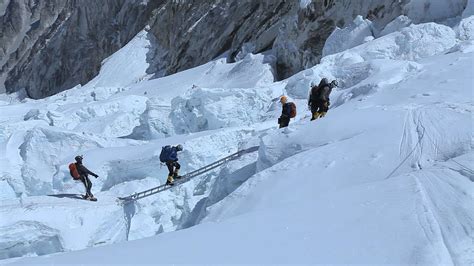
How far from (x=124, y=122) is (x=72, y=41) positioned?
31.3 meters

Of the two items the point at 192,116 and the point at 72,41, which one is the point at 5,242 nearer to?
the point at 192,116

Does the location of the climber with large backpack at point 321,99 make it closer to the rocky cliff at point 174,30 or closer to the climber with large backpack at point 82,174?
the climber with large backpack at point 82,174

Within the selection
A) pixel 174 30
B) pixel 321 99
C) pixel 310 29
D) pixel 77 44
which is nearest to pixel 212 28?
pixel 174 30

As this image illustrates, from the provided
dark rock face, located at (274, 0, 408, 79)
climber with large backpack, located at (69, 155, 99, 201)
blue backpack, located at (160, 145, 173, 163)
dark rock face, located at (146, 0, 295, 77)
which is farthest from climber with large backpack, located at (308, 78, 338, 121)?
dark rock face, located at (146, 0, 295, 77)

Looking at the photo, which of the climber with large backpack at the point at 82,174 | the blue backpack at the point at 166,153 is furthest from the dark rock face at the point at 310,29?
the climber with large backpack at the point at 82,174

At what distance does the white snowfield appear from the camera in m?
4.43

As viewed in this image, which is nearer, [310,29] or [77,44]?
[310,29]

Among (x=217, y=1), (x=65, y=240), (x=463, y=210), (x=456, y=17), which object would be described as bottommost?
(x=65, y=240)

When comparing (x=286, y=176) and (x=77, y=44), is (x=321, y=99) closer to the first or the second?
(x=286, y=176)

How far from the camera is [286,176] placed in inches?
281

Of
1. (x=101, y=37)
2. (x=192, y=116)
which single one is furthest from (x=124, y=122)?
(x=101, y=37)

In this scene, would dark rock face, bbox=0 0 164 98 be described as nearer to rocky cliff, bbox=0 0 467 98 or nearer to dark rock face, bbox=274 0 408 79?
rocky cliff, bbox=0 0 467 98

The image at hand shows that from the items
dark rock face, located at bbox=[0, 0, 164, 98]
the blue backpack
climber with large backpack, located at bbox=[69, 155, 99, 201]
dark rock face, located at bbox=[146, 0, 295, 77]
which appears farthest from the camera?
dark rock face, located at bbox=[0, 0, 164, 98]

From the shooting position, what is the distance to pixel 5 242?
30.8 ft
